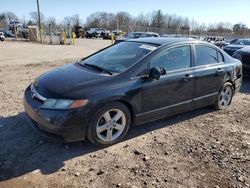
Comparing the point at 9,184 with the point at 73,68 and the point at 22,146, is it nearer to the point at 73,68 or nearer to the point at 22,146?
the point at 22,146

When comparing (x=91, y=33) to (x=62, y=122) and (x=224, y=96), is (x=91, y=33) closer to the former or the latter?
(x=224, y=96)

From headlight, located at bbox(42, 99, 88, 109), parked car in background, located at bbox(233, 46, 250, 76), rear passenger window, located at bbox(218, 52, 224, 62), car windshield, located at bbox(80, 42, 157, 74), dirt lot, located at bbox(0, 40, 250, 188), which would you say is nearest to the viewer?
dirt lot, located at bbox(0, 40, 250, 188)

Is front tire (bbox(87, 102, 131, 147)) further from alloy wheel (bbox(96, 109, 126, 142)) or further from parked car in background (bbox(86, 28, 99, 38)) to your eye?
parked car in background (bbox(86, 28, 99, 38))

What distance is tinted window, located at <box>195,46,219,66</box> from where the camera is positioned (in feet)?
15.0

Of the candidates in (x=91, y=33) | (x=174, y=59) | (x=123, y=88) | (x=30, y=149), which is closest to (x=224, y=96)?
(x=174, y=59)

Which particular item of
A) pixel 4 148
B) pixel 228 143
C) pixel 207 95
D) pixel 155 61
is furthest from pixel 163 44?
pixel 4 148

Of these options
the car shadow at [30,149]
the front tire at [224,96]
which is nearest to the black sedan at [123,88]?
the front tire at [224,96]

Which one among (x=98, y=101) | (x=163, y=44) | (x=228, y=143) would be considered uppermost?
(x=163, y=44)

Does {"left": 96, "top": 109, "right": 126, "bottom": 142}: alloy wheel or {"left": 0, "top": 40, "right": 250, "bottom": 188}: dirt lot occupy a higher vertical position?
{"left": 96, "top": 109, "right": 126, "bottom": 142}: alloy wheel

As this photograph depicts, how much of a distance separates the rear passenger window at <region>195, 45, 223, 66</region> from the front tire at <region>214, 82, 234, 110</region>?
0.62 meters

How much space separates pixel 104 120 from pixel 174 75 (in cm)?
147

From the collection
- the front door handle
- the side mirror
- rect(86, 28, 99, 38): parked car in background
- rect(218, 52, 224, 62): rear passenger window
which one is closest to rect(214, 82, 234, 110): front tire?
rect(218, 52, 224, 62): rear passenger window

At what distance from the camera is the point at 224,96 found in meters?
5.31

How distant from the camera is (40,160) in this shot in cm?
322
